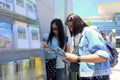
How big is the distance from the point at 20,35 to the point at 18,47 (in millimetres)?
125

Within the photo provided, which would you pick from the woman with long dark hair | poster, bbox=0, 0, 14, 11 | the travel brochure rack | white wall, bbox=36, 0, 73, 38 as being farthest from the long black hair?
poster, bbox=0, 0, 14, 11

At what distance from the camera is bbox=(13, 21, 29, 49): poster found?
90.9 inches

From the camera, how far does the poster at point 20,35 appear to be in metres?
2.31

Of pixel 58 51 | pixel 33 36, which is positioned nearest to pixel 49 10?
pixel 58 51

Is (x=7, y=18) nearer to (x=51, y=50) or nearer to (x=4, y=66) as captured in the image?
(x=4, y=66)

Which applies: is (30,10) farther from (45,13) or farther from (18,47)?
(45,13)

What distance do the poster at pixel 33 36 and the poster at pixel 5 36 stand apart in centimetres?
35

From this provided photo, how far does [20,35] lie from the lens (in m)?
2.39

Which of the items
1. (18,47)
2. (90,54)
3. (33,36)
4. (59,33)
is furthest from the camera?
(59,33)

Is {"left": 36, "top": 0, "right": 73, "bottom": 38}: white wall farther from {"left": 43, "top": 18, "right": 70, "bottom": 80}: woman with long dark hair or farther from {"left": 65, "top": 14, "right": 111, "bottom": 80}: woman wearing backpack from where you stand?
{"left": 65, "top": 14, "right": 111, "bottom": 80}: woman wearing backpack

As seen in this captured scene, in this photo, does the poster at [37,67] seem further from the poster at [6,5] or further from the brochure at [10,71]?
the poster at [6,5]

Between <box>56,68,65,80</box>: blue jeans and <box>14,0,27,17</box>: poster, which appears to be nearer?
<box>14,0,27,17</box>: poster

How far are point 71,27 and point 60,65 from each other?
99 cm

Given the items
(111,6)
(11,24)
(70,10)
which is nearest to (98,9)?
(111,6)
